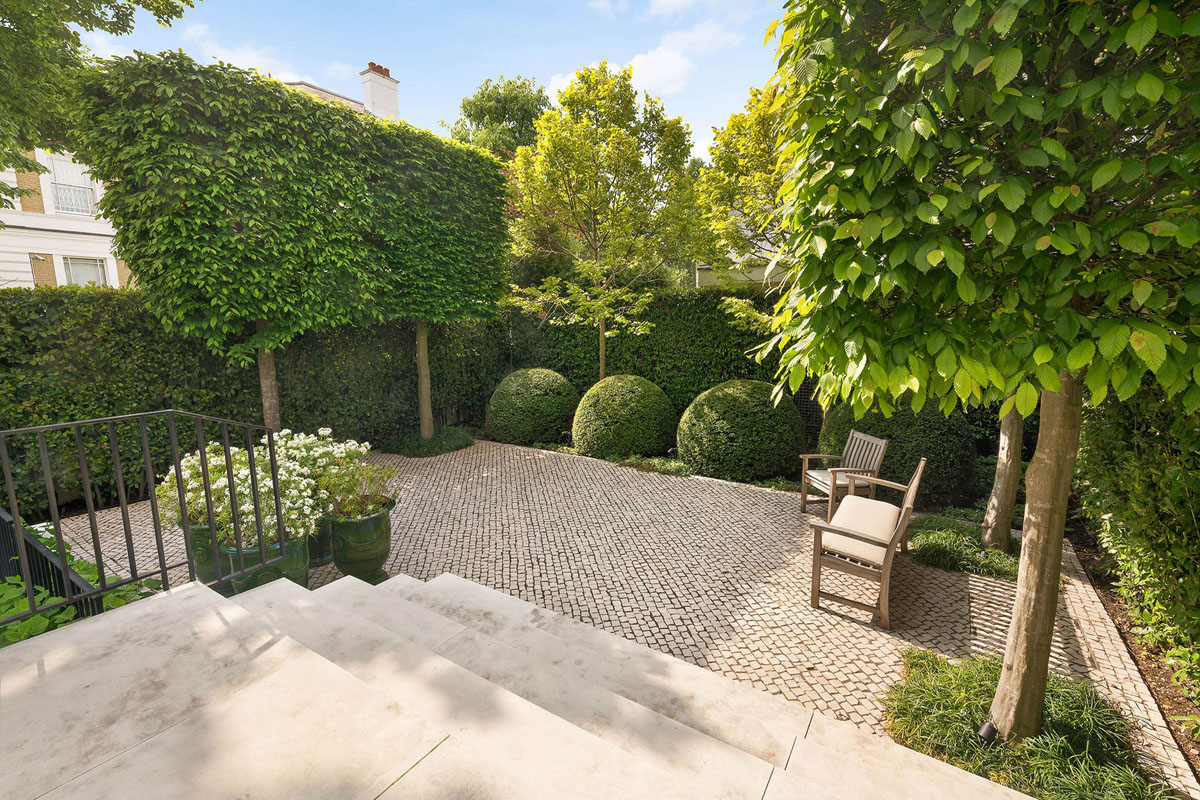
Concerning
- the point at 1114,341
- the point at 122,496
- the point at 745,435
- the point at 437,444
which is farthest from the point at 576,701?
the point at 437,444

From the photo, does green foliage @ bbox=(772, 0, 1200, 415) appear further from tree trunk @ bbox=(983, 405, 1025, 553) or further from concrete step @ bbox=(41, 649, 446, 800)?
tree trunk @ bbox=(983, 405, 1025, 553)

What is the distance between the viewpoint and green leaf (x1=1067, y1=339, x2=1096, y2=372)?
1542mm

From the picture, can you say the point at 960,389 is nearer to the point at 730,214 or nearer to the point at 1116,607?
the point at 1116,607

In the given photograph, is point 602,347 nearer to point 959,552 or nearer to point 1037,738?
point 959,552

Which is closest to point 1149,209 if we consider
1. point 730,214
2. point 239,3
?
point 239,3

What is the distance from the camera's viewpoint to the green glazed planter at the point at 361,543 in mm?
4336

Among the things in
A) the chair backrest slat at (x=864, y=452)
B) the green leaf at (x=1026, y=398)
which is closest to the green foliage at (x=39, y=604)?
the green leaf at (x=1026, y=398)

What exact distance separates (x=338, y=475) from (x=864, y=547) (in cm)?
435

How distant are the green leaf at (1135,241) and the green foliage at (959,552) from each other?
4231mm

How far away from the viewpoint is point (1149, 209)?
5.28 ft

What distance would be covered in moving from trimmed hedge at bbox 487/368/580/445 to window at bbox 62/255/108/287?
539 inches

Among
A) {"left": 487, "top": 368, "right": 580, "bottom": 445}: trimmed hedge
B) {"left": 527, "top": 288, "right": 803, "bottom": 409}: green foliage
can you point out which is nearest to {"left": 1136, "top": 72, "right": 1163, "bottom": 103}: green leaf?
{"left": 527, "top": 288, "right": 803, "bottom": 409}: green foliage

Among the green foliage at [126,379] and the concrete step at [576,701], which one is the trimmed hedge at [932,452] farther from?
the green foliage at [126,379]

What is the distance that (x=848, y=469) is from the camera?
5.54 metres
